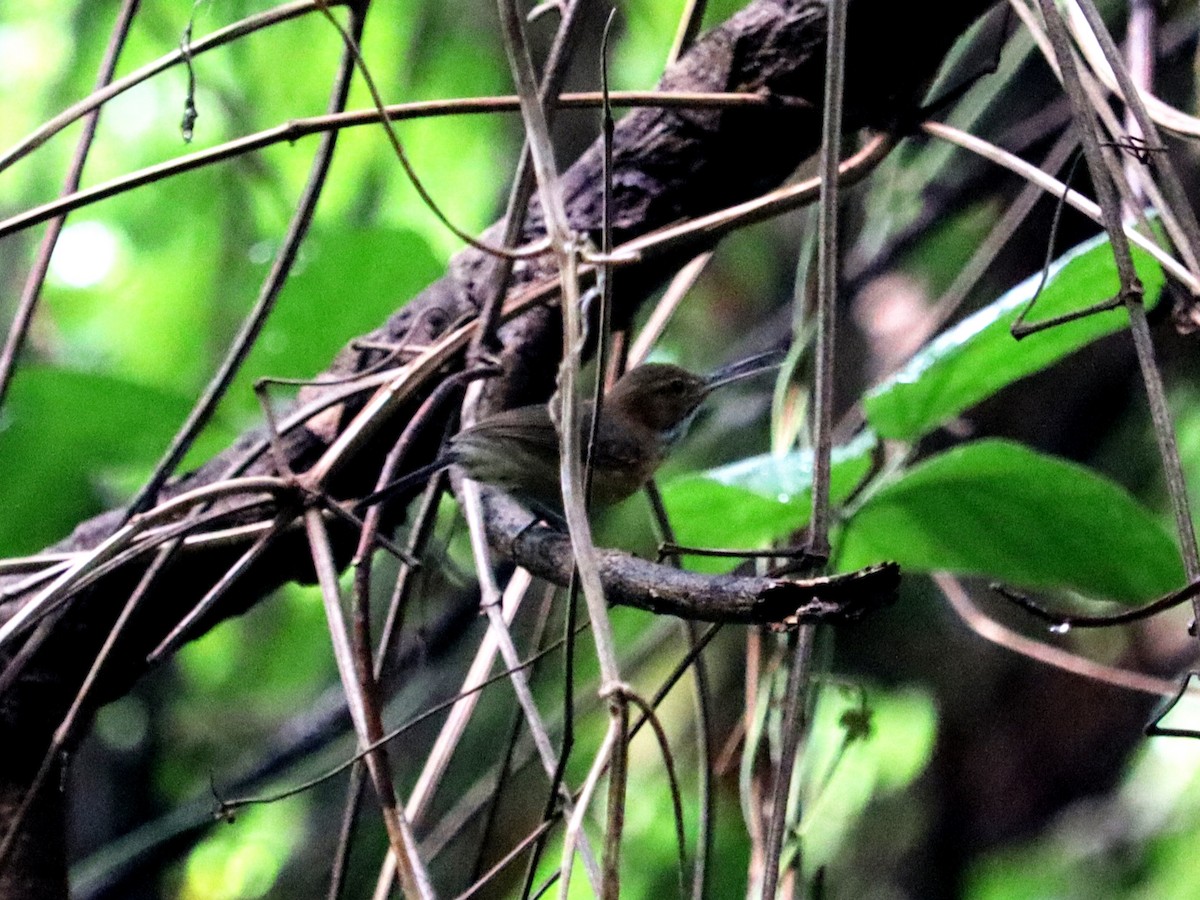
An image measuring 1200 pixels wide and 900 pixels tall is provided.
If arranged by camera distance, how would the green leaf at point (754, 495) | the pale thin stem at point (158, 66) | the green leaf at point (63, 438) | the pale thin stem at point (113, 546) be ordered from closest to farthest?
the pale thin stem at point (113, 546) < the pale thin stem at point (158, 66) < the green leaf at point (754, 495) < the green leaf at point (63, 438)

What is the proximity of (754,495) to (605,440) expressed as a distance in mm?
314

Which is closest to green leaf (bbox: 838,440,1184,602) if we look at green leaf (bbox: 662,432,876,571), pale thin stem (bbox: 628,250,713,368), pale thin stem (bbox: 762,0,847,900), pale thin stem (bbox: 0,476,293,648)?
green leaf (bbox: 662,432,876,571)

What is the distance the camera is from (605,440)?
2.12m

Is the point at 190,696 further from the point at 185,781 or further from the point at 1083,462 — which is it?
the point at 1083,462

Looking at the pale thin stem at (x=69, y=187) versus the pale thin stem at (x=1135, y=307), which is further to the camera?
the pale thin stem at (x=69, y=187)

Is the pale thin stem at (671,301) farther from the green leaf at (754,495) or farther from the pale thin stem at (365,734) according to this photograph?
the pale thin stem at (365,734)

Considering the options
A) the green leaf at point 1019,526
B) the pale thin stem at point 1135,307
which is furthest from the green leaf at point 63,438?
the pale thin stem at point 1135,307

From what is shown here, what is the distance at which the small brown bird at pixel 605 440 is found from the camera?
175cm

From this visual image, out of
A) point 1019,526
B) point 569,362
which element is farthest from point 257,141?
point 1019,526

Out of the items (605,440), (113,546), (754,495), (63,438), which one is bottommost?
(754,495)

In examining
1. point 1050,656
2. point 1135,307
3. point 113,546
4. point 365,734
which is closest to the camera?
point 1135,307

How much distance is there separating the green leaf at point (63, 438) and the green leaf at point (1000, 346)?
4.37 ft

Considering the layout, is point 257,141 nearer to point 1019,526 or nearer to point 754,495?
point 754,495

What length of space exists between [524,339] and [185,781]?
2.25m
